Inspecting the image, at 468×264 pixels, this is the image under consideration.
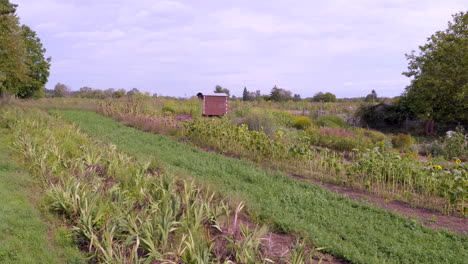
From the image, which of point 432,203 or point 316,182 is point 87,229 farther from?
point 432,203

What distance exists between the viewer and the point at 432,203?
5629 millimetres

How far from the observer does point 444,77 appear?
15430 mm

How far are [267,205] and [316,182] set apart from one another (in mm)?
1906

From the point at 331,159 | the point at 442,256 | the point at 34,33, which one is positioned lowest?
the point at 442,256

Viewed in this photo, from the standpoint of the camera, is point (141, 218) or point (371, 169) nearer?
point (141, 218)

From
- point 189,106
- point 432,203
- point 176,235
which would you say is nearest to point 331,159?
point 432,203

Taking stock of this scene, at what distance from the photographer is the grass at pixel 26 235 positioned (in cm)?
A: 355

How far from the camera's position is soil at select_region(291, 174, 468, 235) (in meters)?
4.80

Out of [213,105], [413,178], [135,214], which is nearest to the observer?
[135,214]

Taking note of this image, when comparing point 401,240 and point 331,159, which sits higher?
point 331,159

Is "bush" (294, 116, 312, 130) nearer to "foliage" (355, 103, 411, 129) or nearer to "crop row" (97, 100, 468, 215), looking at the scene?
"foliage" (355, 103, 411, 129)

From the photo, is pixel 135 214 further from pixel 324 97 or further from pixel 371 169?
pixel 324 97

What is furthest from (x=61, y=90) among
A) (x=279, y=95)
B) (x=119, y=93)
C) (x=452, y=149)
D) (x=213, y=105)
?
(x=452, y=149)

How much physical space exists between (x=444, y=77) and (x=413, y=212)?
12273 mm
